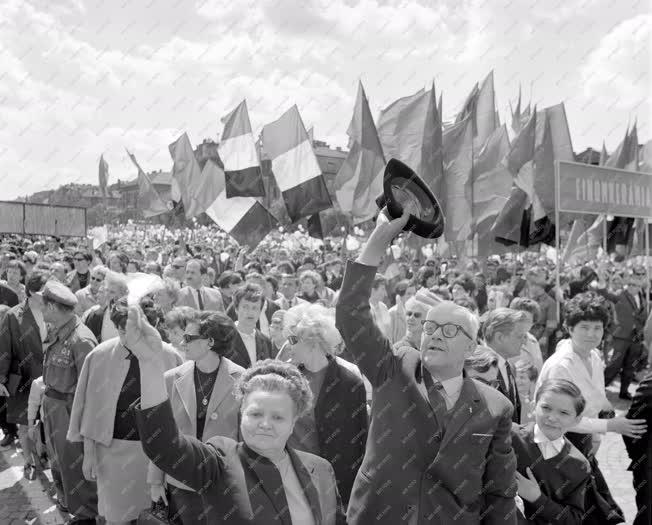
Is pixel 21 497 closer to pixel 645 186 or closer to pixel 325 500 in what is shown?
pixel 325 500

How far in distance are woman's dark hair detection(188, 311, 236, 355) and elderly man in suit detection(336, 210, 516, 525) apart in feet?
3.90

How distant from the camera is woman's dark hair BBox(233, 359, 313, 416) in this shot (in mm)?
2336

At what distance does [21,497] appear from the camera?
17.7 feet

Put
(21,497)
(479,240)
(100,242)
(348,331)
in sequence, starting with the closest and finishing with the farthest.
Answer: (348,331)
(21,497)
(479,240)
(100,242)

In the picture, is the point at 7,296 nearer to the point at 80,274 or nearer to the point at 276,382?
the point at 80,274

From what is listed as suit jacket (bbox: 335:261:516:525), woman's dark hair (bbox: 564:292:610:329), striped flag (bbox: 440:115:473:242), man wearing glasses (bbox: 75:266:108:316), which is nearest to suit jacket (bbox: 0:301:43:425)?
man wearing glasses (bbox: 75:266:108:316)

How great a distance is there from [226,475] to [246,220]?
9.53 m

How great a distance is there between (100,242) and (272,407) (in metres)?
14.2

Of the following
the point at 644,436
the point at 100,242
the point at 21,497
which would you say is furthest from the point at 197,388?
the point at 100,242

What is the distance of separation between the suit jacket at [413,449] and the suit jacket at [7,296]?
6.16 m

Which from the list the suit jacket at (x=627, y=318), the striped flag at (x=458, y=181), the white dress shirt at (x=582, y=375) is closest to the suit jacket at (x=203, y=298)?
the white dress shirt at (x=582, y=375)

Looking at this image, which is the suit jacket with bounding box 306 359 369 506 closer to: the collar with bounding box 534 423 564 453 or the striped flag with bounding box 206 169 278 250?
the collar with bounding box 534 423 564 453

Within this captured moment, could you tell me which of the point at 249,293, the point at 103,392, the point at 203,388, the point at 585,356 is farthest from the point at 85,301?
the point at 585,356

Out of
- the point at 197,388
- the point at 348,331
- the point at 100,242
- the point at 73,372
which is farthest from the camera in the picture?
the point at 100,242
